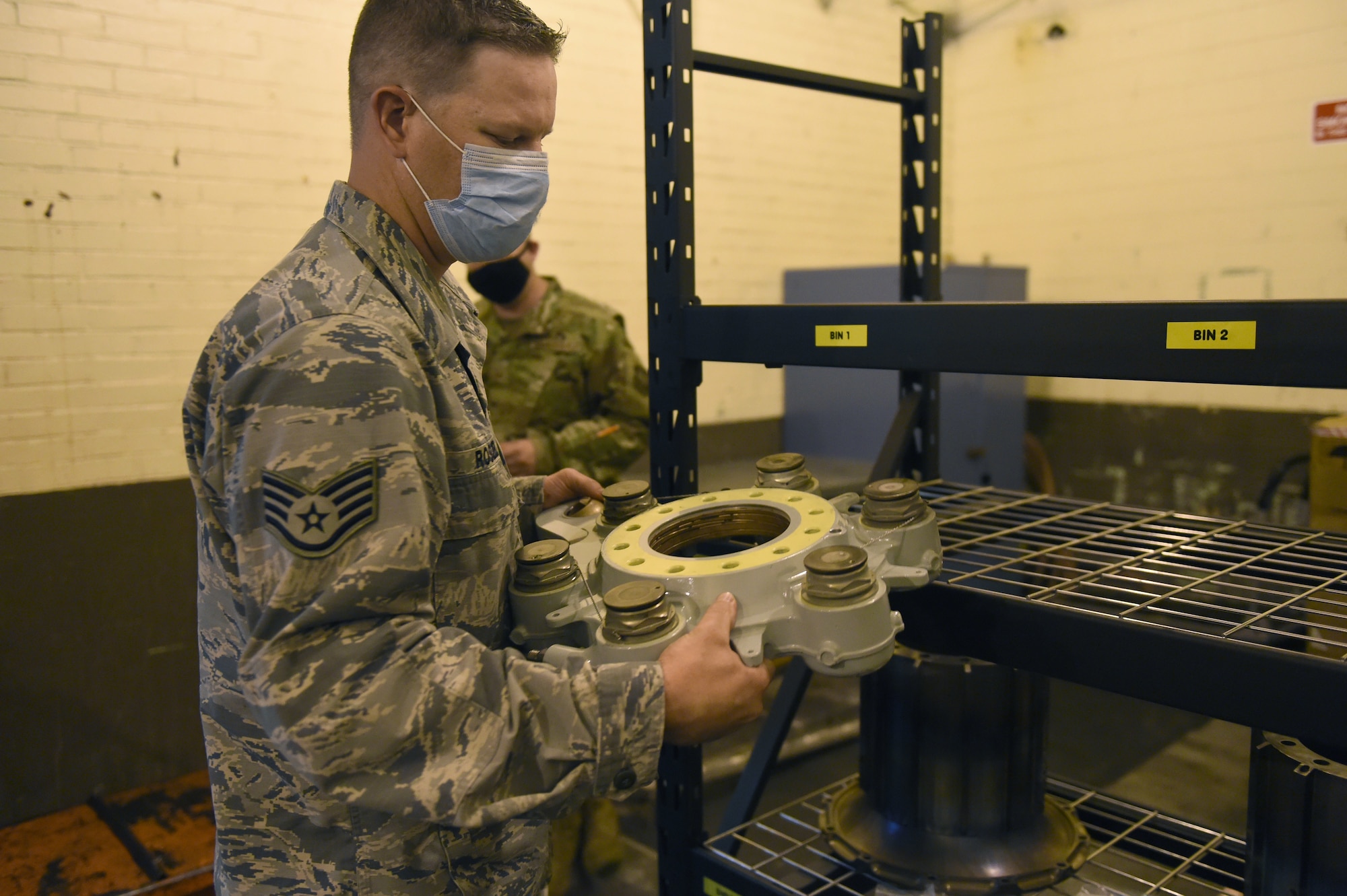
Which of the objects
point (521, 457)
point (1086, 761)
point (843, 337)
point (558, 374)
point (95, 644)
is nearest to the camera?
point (843, 337)

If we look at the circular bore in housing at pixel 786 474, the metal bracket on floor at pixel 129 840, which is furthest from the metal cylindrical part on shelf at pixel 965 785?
the metal bracket on floor at pixel 129 840

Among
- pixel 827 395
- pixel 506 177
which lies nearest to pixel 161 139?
pixel 506 177

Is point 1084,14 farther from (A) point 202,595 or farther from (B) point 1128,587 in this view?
(A) point 202,595

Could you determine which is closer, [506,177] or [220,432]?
[220,432]

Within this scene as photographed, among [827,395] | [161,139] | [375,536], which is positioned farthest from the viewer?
[827,395]

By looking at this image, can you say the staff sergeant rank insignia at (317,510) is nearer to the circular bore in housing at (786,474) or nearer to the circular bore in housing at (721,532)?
the circular bore in housing at (721,532)

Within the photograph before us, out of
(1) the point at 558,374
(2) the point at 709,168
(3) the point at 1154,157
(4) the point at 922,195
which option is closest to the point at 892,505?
(4) the point at 922,195

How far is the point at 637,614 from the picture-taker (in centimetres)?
87

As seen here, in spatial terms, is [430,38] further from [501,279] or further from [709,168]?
[709,168]

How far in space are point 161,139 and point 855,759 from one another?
313cm

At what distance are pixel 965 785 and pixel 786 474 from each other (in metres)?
0.47

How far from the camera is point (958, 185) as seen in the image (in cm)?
540

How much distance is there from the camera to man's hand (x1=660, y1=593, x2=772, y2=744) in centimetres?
85

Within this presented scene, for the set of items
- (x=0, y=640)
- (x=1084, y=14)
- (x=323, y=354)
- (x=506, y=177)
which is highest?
(x=1084, y=14)
